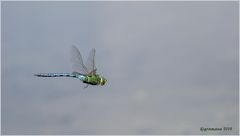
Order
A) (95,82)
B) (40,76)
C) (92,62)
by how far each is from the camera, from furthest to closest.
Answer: (40,76)
(92,62)
(95,82)

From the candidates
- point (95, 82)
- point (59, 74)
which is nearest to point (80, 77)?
point (95, 82)

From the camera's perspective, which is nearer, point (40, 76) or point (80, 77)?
point (80, 77)

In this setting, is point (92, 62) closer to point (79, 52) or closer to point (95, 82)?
point (79, 52)

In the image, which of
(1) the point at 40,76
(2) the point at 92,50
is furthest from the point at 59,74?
(2) the point at 92,50

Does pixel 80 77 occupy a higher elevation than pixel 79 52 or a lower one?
lower

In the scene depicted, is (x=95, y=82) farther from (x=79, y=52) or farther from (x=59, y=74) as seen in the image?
(x=59, y=74)

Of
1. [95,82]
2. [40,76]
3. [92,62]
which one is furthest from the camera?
[40,76]

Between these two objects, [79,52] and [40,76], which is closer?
[79,52]

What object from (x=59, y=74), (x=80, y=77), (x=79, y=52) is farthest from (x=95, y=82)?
(x=59, y=74)

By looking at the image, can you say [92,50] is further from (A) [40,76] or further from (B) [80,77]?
(A) [40,76]
